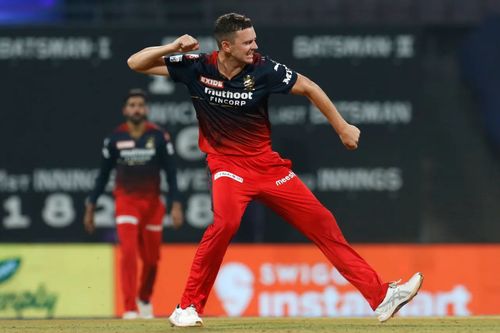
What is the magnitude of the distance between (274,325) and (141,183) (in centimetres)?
405

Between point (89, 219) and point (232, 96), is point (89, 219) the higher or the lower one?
the lower one

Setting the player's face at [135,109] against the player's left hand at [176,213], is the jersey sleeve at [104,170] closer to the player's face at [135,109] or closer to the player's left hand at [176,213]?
the player's face at [135,109]

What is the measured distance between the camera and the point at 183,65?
8781 mm

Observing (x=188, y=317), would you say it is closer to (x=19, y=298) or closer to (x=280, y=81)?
(x=280, y=81)

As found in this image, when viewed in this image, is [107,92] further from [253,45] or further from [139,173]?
[253,45]

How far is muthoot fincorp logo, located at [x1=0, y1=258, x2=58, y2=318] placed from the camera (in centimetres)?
1345

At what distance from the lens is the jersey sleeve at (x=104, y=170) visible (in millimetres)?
12719

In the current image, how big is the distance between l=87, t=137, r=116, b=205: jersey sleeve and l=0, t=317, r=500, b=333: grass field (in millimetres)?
2991

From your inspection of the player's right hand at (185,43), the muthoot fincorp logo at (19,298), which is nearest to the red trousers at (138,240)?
the muthoot fincorp logo at (19,298)

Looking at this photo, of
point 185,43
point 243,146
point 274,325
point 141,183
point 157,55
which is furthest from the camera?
point 141,183

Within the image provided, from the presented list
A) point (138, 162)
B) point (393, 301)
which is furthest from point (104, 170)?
point (393, 301)

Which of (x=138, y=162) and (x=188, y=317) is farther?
(x=138, y=162)

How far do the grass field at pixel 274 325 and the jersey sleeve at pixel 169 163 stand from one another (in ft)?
9.95

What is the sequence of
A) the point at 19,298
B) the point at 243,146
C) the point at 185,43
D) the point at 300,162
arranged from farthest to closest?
1. the point at 19,298
2. the point at 300,162
3. the point at 243,146
4. the point at 185,43
